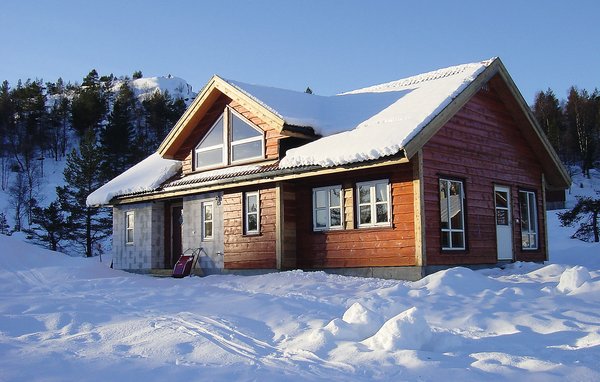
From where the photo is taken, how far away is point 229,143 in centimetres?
1806

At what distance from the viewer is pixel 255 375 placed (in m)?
5.96

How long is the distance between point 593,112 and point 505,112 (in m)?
52.9

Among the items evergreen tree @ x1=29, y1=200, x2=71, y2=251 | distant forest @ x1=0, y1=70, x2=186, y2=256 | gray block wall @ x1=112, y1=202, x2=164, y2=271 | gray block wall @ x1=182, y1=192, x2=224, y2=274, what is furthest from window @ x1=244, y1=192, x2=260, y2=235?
distant forest @ x1=0, y1=70, x2=186, y2=256

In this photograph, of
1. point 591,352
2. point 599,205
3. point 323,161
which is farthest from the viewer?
point 599,205

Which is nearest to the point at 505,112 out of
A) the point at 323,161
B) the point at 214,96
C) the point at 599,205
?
the point at 323,161

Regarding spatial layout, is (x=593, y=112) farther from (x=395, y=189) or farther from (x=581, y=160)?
(x=395, y=189)

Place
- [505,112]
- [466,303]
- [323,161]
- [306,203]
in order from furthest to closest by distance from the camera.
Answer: [505,112]
[306,203]
[323,161]
[466,303]

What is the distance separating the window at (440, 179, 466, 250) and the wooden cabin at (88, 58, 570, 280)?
34mm

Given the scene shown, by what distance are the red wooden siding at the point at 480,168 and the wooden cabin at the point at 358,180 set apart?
5 cm

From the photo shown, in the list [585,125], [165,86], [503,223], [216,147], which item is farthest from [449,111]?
[165,86]

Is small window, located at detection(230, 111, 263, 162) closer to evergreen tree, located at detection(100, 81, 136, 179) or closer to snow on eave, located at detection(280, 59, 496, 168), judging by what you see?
snow on eave, located at detection(280, 59, 496, 168)

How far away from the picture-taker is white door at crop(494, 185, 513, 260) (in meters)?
16.6

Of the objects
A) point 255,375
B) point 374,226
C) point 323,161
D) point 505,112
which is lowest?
point 255,375

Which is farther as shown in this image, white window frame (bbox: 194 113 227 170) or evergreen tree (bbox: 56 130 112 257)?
evergreen tree (bbox: 56 130 112 257)
